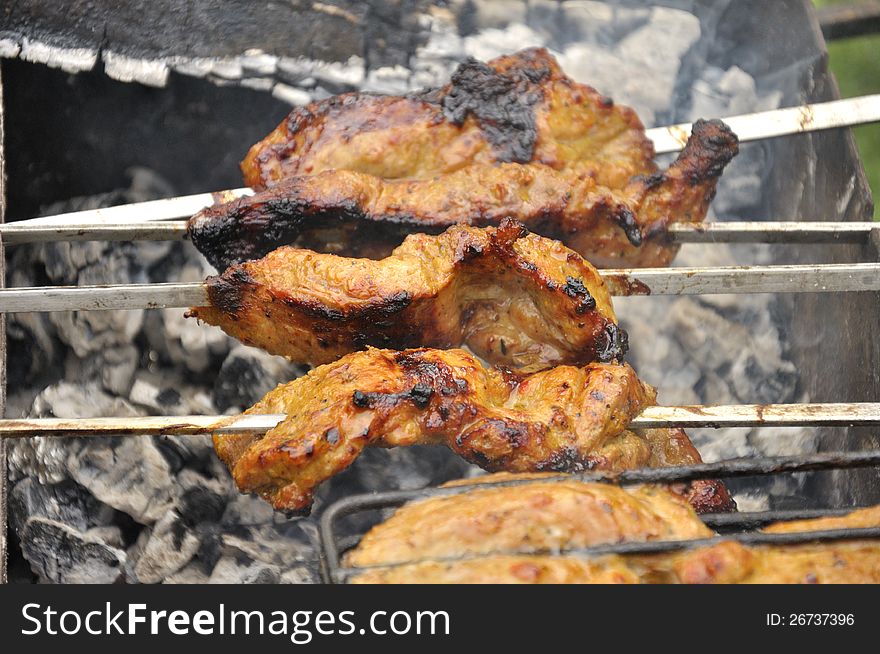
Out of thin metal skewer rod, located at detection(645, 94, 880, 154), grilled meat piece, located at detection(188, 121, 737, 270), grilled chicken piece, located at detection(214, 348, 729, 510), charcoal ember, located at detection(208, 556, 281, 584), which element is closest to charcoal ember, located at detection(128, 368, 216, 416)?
charcoal ember, located at detection(208, 556, 281, 584)

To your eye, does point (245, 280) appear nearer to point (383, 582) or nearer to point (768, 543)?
point (383, 582)

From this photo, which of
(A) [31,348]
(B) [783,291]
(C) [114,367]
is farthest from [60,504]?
(B) [783,291]

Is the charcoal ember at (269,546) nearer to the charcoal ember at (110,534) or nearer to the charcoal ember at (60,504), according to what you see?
the charcoal ember at (110,534)

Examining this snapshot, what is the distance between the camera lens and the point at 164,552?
3.06 meters

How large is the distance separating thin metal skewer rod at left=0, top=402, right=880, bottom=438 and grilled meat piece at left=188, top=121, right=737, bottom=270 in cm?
74

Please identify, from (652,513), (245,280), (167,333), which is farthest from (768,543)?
(167,333)

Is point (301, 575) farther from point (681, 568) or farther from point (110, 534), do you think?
point (681, 568)

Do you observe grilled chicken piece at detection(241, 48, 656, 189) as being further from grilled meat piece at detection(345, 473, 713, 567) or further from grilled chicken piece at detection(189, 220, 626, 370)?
grilled meat piece at detection(345, 473, 713, 567)

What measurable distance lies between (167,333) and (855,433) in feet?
9.67

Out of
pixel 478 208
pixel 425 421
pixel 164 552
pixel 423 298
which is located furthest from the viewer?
pixel 164 552

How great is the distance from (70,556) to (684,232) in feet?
8.82

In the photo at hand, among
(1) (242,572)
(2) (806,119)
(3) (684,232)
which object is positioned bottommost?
(1) (242,572)

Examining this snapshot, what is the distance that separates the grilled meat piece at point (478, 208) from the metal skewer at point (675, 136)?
0.60 feet

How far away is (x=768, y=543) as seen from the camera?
2.05 metres
